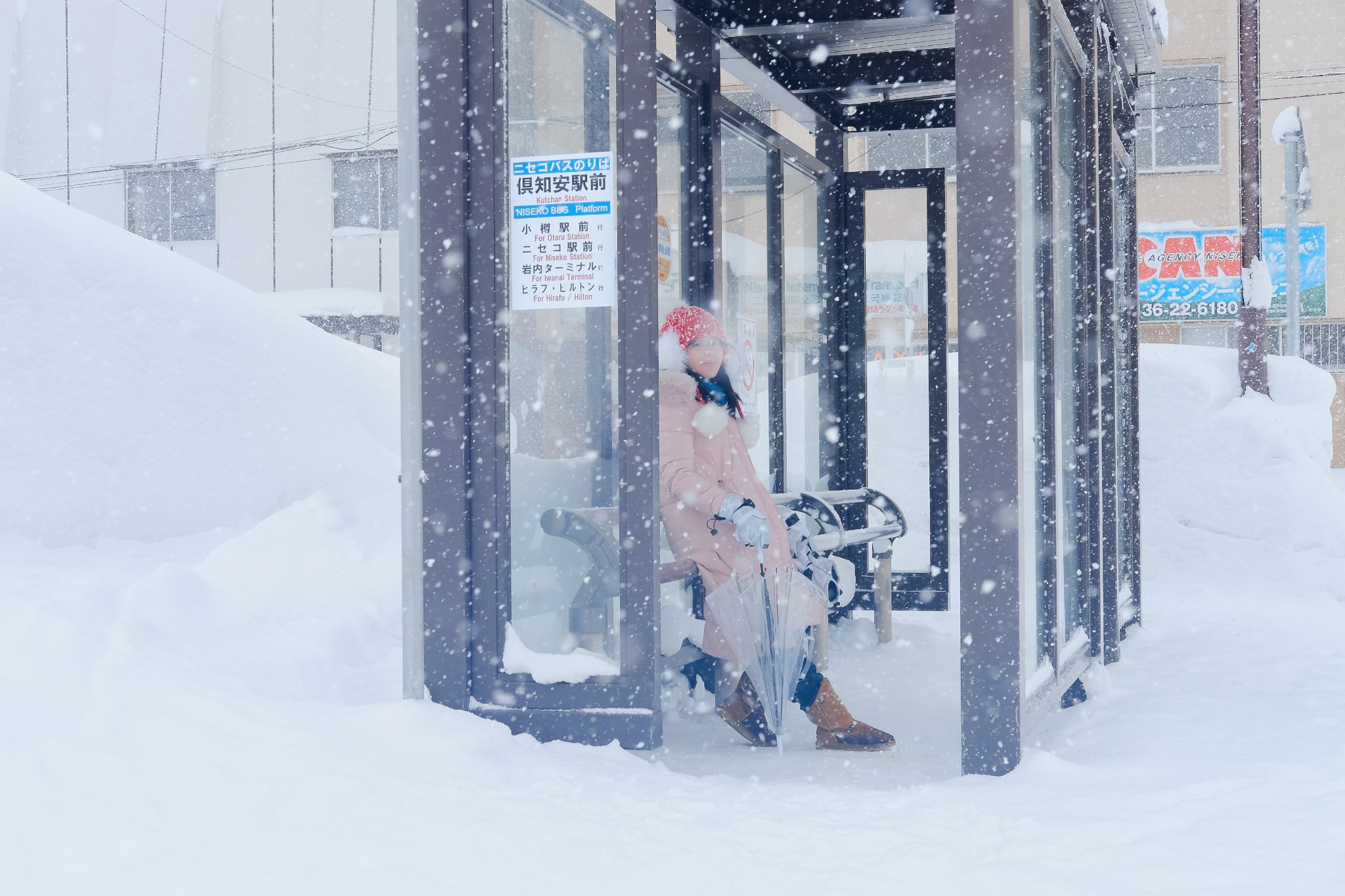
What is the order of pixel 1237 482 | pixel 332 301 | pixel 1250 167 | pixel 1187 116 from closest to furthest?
pixel 1237 482 → pixel 1250 167 → pixel 1187 116 → pixel 332 301

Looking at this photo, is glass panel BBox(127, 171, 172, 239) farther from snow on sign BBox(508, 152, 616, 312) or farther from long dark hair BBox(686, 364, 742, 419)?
snow on sign BBox(508, 152, 616, 312)

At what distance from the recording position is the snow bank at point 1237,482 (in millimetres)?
8375

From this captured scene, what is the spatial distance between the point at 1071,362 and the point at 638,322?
2020 millimetres

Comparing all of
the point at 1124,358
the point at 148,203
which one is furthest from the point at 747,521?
the point at 148,203

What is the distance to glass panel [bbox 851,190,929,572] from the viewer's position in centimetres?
682

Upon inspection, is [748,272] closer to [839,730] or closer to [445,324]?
[445,324]

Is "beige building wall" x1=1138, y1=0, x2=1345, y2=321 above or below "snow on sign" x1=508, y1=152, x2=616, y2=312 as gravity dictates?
above

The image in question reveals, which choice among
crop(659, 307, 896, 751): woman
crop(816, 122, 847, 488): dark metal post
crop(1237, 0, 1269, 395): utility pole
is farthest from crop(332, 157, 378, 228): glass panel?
crop(659, 307, 896, 751): woman

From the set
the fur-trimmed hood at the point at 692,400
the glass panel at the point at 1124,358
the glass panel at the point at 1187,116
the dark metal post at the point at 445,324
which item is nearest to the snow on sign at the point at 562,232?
the dark metal post at the point at 445,324

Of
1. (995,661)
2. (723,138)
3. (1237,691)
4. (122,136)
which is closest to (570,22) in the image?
(723,138)

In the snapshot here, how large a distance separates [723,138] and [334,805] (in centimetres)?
353

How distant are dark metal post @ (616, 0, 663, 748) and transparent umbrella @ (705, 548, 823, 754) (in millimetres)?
498

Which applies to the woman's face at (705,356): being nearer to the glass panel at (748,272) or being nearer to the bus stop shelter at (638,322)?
the bus stop shelter at (638,322)

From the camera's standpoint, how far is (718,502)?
4.18 m
